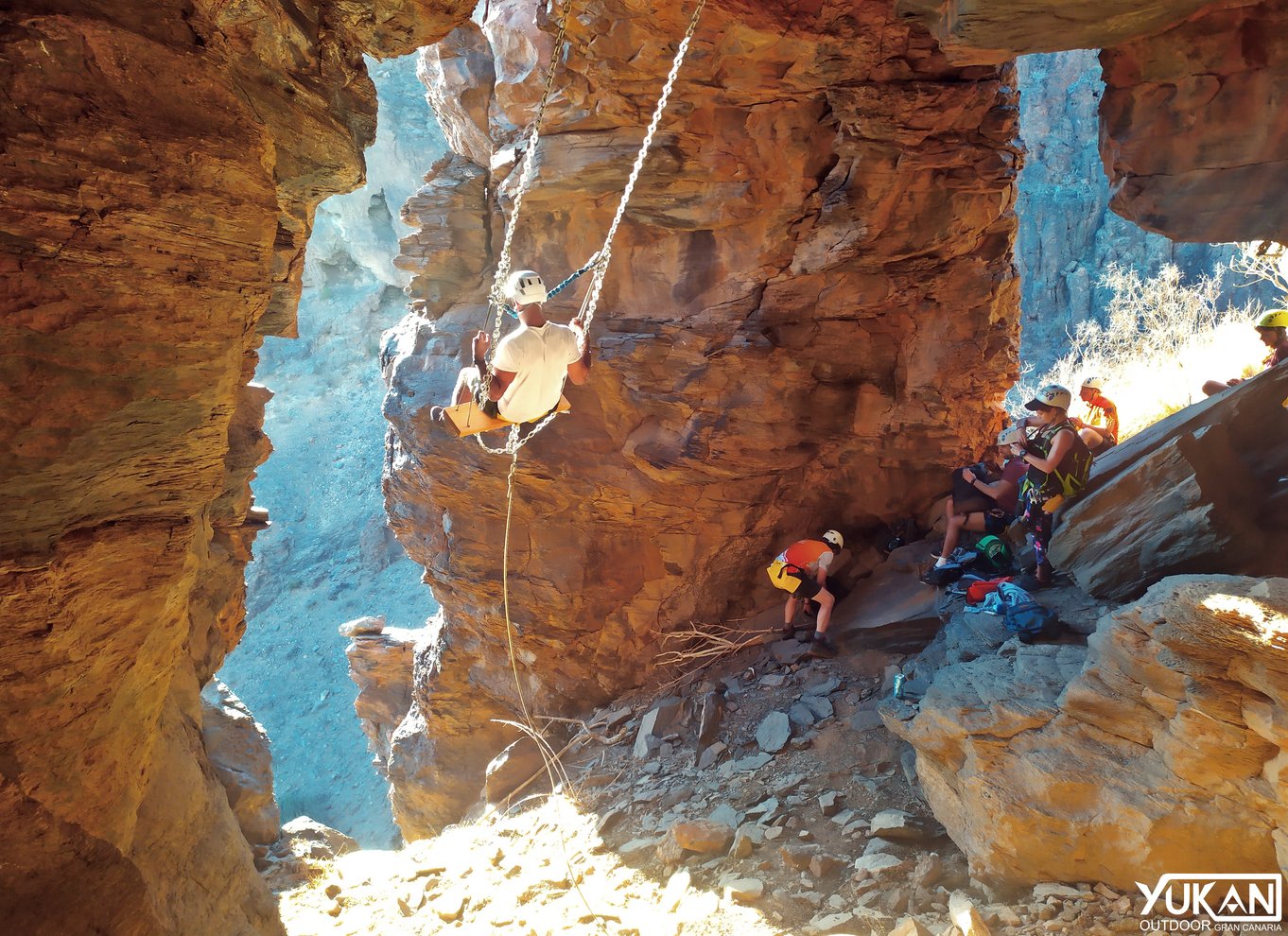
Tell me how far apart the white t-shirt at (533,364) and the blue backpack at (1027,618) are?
12.6 feet

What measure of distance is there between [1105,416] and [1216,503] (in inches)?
142

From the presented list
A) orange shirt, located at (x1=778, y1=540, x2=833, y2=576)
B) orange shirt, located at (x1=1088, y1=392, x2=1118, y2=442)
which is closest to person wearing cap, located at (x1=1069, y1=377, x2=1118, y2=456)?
orange shirt, located at (x1=1088, y1=392, x2=1118, y2=442)

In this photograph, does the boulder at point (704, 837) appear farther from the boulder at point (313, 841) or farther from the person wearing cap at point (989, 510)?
the boulder at point (313, 841)

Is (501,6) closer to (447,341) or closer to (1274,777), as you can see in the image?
(447,341)

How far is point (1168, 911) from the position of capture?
3.56 metres

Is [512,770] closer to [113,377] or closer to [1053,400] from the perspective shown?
[1053,400]

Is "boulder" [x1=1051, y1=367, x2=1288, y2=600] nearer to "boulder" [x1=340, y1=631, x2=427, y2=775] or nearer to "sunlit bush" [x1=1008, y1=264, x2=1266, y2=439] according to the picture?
"sunlit bush" [x1=1008, y1=264, x2=1266, y2=439]

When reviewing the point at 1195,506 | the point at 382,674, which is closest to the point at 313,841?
the point at 382,674

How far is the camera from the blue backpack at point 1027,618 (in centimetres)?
516

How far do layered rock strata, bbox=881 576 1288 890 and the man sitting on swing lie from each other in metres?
3.41

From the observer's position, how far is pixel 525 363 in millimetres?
5137

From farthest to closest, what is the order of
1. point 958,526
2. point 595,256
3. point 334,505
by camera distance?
point 334,505 < point 958,526 < point 595,256

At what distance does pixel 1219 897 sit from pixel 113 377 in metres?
5.51

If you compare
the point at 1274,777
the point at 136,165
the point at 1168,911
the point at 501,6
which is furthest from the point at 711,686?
the point at 501,6
